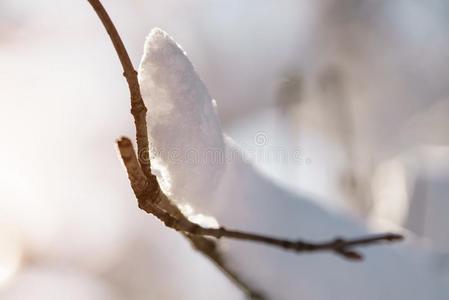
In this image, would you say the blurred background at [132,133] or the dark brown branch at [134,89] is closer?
the dark brown branch at [134,89]

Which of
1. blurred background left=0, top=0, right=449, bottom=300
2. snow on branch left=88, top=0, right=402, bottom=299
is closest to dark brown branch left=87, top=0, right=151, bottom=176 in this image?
→ snow on branch left=88, top=0, right=402, bottom=299

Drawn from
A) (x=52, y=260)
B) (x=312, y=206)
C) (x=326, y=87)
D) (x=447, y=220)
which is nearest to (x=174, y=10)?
(x=326, y=87)

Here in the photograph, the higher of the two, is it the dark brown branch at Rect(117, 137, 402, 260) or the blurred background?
the blurred background

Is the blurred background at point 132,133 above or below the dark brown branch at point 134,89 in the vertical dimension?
above

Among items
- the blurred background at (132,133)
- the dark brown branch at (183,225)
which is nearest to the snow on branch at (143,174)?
the dark brown branch at (183,225)

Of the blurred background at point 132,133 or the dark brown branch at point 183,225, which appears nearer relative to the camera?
the dark brown branch at point 183,225

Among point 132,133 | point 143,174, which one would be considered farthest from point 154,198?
point 132,133

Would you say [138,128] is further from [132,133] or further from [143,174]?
[132,133]

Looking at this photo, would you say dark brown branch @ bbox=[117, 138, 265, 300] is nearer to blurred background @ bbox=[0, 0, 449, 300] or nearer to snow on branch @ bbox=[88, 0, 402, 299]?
snow on branch @ bbox=[88, 0, 402, 299]

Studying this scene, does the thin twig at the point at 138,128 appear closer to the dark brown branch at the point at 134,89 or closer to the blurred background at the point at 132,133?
the dark brown branch at the point at 134,89

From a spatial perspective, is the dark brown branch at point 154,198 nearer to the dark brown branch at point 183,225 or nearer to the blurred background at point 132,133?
the dark brown branch at point 183,225

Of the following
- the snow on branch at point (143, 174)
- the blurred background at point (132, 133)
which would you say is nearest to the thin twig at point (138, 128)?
the snow on branch at point (143, 174)
